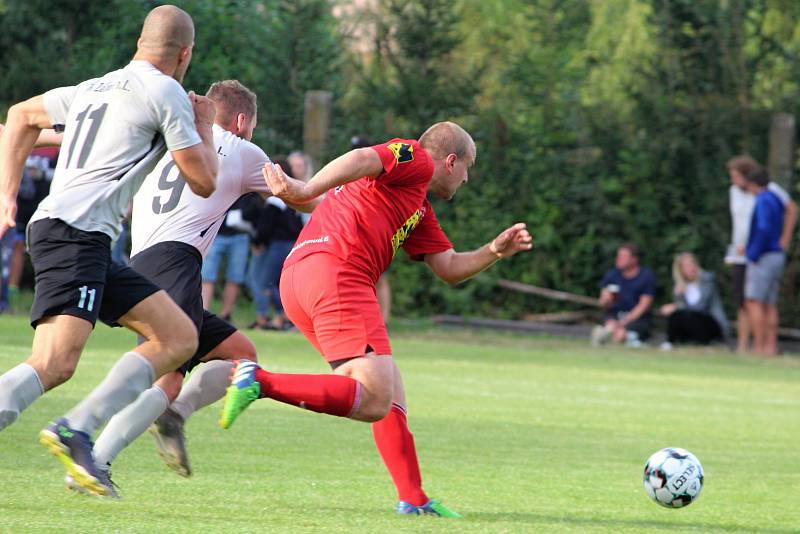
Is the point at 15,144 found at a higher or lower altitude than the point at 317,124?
lower

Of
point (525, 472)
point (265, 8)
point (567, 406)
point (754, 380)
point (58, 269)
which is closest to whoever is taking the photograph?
point (58, 269)

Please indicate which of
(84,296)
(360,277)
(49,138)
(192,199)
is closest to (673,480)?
(360,277)

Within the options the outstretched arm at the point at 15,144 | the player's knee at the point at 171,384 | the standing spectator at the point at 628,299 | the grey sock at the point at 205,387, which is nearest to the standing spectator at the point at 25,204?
the standing spectator at the point at 628,299

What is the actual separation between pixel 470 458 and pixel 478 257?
205cm

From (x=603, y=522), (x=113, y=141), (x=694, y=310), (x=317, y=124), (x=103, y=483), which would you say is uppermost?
(x=317, y=124)

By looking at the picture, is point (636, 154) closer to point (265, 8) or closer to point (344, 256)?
point (265, 8)

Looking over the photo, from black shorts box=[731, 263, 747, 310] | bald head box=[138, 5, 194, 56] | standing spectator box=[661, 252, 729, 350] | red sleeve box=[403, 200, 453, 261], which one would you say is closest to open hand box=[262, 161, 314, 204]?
bald head box=[138, 5, 194, 56]

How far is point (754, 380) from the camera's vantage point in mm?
15828


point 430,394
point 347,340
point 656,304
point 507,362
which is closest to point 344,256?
point 347,340

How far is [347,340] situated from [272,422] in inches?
149

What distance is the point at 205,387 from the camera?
7211 mm

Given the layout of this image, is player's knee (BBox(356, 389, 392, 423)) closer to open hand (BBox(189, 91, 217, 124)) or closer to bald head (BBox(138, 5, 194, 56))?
open hand (BBox(189, 91, 217, 124))

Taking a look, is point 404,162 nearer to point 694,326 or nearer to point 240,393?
point 240,393

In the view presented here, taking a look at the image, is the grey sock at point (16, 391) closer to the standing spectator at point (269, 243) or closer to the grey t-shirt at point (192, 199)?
the grey t-shirt at point (192, 199)
